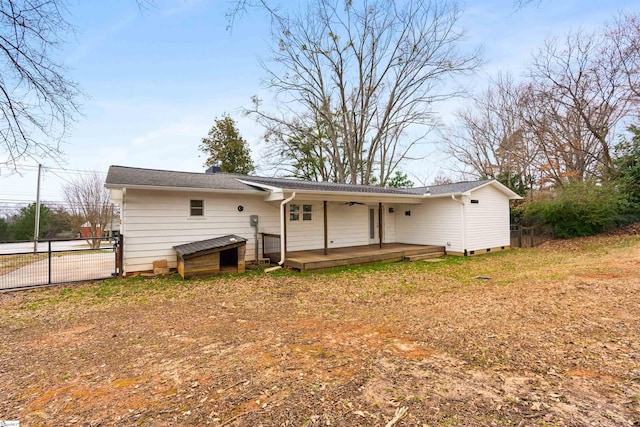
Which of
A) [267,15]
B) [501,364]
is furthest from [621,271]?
[267,15]

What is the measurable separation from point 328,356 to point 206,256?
17.8ft

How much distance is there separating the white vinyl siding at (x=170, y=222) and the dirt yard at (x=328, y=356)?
152cm

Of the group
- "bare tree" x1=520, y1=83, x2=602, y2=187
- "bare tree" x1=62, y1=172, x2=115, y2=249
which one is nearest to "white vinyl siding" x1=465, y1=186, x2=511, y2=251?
"bare tree" x1=520, y1=83, x2=602, y2=187

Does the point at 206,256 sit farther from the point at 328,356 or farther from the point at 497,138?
the point at 497,138

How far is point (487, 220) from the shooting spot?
12375 millimetres

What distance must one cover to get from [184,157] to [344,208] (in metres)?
15.1

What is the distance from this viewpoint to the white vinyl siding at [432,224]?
456 inches

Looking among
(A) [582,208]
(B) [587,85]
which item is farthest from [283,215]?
(B) [587,85]

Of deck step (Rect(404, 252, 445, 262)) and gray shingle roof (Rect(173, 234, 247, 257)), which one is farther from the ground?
gray shingle roof (Rect(173, 234, 247, 257))

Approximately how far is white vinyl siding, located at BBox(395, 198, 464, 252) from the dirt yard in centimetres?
528

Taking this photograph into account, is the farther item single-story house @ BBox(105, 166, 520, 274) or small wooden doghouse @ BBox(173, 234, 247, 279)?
single-story house @ BBox(105, 166, 520, 274)

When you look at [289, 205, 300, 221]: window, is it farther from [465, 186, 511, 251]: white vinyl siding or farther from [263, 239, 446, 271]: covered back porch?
[465, 186, 511, 251]: white vinyl siding

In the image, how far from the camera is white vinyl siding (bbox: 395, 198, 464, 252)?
1159cm

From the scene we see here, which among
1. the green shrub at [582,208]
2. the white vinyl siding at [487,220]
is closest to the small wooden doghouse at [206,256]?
the white vinyl siding at [487,220]
